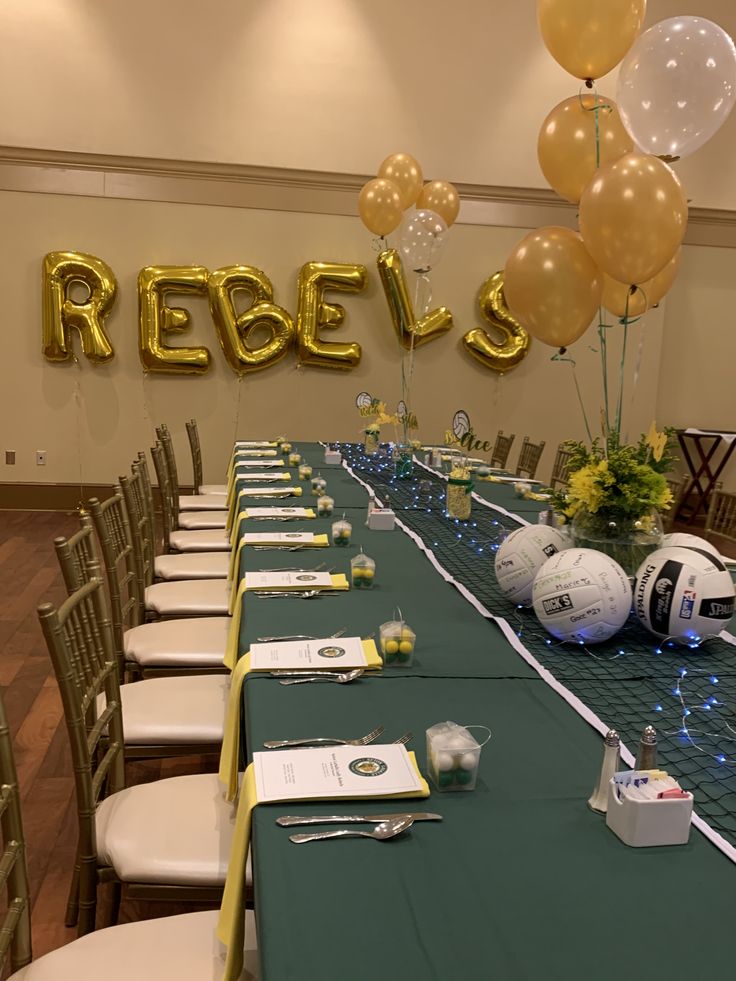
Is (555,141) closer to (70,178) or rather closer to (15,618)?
(15,618)

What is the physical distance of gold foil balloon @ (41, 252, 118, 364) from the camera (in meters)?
6.93

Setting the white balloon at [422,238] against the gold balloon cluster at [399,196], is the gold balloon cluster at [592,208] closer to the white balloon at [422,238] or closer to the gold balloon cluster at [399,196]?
the white balloon at [422,238]

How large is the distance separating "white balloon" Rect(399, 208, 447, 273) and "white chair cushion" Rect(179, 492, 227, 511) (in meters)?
2.02

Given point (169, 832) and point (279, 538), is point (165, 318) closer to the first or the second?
point (279, 538)

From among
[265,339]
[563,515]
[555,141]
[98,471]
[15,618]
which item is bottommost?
[15,618]

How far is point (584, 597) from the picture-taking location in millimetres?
1959

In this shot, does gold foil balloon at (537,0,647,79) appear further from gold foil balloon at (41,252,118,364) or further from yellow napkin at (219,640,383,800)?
gold foil balloon at (41,252,118,364)

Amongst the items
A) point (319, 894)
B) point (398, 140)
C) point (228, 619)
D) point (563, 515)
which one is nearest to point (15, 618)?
point (228, 619)

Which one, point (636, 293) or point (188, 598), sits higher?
point (636, 293)

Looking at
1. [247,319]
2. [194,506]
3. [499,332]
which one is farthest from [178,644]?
[499,332]

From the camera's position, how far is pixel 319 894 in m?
1.07

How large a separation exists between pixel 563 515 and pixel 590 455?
18 cm

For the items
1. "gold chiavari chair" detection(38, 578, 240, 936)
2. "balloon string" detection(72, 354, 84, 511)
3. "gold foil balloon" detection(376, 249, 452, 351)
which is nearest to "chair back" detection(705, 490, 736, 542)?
"gold chiavari chair" detection(38, 578, 240, 936)

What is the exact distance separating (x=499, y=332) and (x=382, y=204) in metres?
2.13
